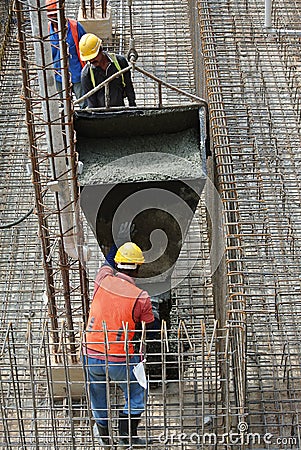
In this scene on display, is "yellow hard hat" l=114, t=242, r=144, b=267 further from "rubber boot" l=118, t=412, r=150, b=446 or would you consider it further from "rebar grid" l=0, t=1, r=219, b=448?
"rubber boot" l=118, t=412, r=150, b=446

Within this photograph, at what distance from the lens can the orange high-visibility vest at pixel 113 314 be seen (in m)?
6.15

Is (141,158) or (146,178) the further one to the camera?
(141,158)

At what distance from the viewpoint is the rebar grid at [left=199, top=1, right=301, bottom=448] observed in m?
6.61

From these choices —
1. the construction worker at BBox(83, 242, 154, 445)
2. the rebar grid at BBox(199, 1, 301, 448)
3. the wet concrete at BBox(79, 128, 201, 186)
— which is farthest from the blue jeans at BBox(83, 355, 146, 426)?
the wet concrete at BBox(79, 128, 201, 186)

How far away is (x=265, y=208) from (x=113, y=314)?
172 centimetres

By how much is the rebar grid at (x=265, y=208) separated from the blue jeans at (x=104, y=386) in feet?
2.70

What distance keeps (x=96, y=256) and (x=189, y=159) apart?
59.2 inches

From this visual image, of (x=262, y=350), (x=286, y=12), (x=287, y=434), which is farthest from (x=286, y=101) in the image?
(x=287, y=434)

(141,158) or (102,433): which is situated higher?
(141,158)

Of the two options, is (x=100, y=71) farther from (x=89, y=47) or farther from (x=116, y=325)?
(x=116, y=325)

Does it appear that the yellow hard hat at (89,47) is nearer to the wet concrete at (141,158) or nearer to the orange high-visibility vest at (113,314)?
the wet concrete at (141,158)

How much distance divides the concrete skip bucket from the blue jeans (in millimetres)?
1182

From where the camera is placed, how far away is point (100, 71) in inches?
349

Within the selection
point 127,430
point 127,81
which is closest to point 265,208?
point 127,430
